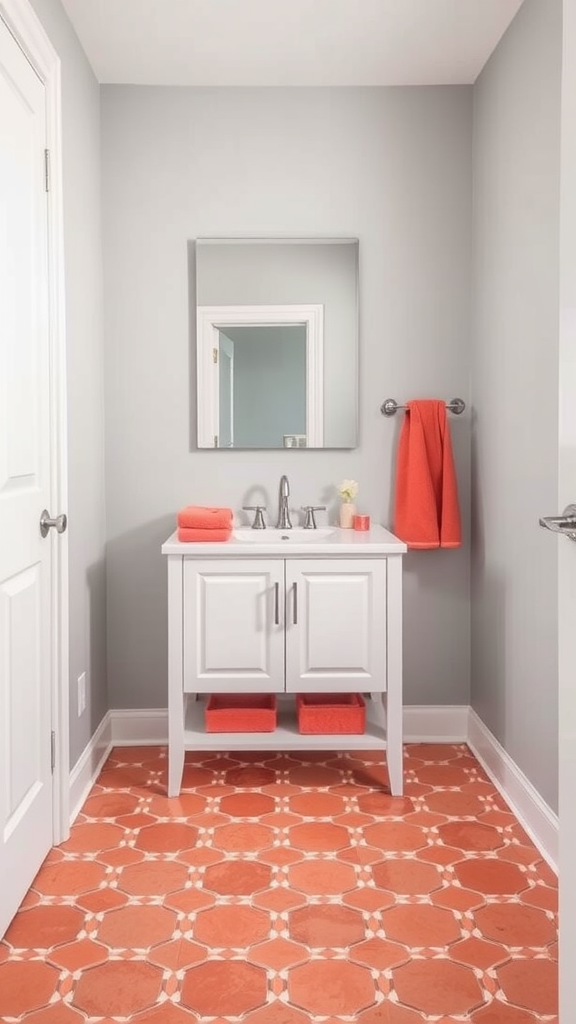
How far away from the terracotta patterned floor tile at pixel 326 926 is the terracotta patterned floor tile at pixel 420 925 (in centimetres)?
7

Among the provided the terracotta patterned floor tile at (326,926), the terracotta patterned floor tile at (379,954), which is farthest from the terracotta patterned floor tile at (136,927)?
the terracotta patterned floor tile at (379,954)

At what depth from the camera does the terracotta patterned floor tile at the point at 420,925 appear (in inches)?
80.8

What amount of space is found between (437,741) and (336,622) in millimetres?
874

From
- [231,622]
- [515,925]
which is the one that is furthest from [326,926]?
[231,622]

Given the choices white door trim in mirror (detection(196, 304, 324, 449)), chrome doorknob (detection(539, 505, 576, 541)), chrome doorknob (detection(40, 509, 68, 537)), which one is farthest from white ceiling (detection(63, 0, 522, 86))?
chrome doorknob (detection(539, 505, 576, 541))

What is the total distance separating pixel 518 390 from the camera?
2781 millimetres

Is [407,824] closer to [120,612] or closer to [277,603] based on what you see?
[277,603]

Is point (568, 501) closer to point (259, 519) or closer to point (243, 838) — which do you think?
point (243, 838)

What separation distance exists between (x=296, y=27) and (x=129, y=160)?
0.80 metres

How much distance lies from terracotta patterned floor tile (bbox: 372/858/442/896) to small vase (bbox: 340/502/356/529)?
1.25m

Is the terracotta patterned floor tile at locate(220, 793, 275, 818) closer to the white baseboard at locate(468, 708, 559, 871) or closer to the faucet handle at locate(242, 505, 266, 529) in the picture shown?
the white baseboard at locate(468, 708, 559, 871)

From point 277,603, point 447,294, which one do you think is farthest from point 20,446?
point 447,294

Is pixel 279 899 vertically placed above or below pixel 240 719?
below

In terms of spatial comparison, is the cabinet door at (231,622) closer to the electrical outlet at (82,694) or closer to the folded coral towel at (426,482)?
the electrical outlet at (82,694)
